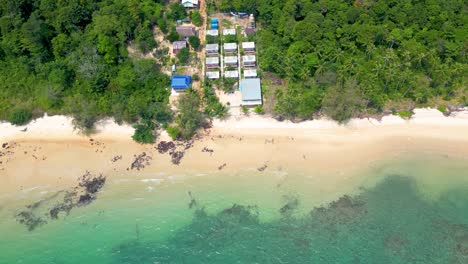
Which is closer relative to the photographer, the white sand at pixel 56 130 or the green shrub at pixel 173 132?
the green shrub at pixel 173 132

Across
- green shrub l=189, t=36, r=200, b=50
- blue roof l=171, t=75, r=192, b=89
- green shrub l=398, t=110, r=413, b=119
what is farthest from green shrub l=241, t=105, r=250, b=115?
green shrub l=398, t=110, r=413, b=119

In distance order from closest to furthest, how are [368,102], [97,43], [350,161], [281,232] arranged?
[281,232] < [350,161] < [368,102] < [97,43]

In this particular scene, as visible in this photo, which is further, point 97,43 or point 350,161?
point 97,43

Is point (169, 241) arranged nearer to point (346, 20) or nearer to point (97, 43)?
point (97, 43)

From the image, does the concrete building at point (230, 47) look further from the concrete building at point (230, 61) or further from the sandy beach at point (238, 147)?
the sandy beach at point (238, 147)

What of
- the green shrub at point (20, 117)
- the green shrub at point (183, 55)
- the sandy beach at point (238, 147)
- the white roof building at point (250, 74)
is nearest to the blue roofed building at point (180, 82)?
the green shrub at point (183, 55)

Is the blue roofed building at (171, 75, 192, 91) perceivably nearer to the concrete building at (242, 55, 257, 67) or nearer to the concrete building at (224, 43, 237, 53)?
the concrete building at (224, 43, 237, 53)

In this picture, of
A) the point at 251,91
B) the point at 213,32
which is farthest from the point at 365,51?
the point at 213,32

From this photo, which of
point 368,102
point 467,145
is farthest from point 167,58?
point 467,145
